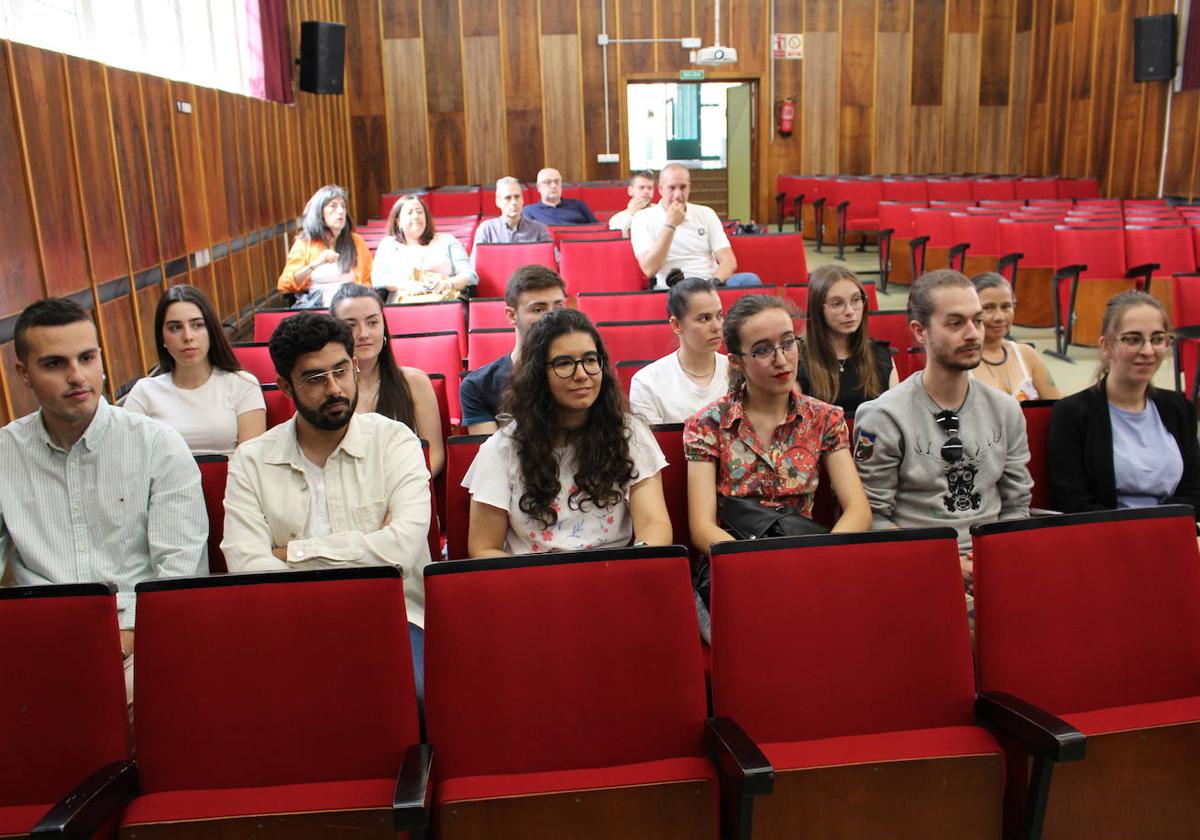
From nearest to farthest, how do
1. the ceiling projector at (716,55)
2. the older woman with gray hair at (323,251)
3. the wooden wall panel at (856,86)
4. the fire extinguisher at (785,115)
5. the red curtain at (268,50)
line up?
1. the older woman with gray hair at (323,251)
2. the red curtain at (268,50)
3. the ceiling projector at (716,55)
4. the wooden wall panel at (856,86)
5. the fire extinguisher at (785,115)

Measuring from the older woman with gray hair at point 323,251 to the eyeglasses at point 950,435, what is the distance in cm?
361

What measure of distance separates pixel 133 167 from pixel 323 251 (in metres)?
1.25

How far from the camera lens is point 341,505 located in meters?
2.14

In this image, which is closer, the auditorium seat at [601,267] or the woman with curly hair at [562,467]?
the woman with curly hair at [562,467]

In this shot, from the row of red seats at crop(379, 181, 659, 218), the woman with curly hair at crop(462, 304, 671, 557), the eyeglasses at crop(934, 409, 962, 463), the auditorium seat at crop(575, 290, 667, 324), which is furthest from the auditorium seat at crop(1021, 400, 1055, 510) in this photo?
the row of red seats at crop(379, 181, 659, 218)

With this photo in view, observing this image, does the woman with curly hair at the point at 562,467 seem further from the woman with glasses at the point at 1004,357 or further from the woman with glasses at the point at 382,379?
the woman with glasses at the point at 1004,357

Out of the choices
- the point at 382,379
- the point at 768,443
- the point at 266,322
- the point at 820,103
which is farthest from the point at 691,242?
the point at 820,103

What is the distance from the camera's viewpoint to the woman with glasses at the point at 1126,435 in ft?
8.02

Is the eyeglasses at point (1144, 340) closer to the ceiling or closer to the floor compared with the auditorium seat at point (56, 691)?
closer to the ceiling

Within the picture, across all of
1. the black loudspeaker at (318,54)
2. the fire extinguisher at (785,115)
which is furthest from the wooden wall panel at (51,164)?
the fire extinguisher at (785,115)

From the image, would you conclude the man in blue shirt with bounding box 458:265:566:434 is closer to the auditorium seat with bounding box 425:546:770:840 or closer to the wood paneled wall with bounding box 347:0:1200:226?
the auditorium seat with bounding box 425:546:770:840

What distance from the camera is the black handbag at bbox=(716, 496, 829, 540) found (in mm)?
2119

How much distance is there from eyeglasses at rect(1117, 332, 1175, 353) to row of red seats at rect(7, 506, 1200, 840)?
105 centimetres

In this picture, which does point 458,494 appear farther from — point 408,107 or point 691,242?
point 408,107
